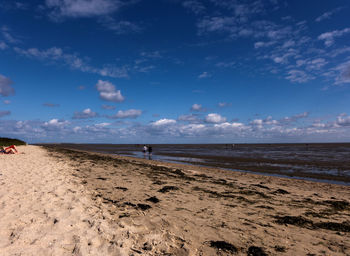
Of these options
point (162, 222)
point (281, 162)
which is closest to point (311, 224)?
point (162, 222)

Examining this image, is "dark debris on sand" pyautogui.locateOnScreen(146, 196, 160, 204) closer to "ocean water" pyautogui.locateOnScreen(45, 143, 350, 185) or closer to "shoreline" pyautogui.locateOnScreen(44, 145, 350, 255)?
"shoreline" pyautogui.locateOnScreen(44, 145, 350, 255)

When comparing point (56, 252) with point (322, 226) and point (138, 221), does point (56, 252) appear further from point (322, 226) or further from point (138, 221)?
point (322, 226)

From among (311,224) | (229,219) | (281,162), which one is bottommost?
(281,162)

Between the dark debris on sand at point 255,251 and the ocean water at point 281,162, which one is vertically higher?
the dark debris on sand at point 255,251

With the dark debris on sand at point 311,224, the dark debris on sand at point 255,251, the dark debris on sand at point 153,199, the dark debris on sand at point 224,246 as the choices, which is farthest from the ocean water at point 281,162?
the dark debris on sand at point 224,246

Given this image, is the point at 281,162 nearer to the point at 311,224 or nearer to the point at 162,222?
the point at 311,224

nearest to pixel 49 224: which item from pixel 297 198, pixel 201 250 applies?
pixel 201 250

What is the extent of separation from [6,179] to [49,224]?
24.8 ft

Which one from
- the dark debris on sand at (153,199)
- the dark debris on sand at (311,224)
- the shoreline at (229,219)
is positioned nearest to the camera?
the shoreline at (229,219)

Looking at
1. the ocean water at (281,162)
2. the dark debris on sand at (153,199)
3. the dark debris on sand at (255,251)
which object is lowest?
the ocean water at (281,162)

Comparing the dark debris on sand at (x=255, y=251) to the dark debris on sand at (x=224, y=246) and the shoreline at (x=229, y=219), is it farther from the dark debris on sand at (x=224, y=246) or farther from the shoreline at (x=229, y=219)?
the dark debris on sand at (x=224, y=246)

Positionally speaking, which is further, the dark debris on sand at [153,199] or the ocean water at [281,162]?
the ocean water at [281,162]

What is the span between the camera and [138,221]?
5.82 m

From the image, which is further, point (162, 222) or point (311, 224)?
point (311, 224)
